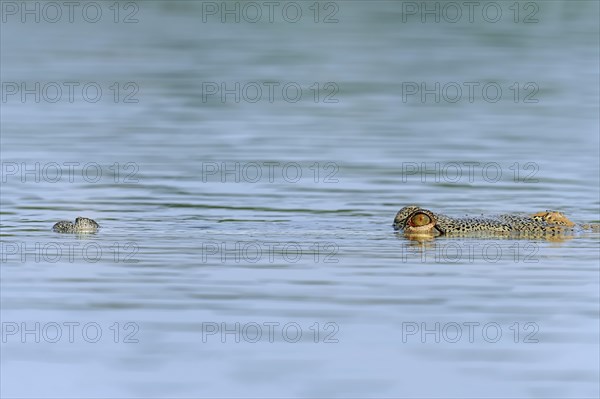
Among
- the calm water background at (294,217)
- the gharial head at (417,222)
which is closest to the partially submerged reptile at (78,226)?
the calm water background at (294,217)

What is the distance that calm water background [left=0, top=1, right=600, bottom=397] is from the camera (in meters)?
13.2

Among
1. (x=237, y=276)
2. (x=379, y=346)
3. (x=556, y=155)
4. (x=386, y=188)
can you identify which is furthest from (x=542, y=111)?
(x=379, y=346)

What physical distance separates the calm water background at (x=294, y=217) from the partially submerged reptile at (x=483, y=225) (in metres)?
0.28

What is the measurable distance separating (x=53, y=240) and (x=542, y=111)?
14241 mm

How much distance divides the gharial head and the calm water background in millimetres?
208

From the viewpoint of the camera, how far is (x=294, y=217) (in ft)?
65.2

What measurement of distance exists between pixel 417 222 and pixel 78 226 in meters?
3.54

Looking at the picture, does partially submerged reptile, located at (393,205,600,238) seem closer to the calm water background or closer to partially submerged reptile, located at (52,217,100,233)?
the calm water background

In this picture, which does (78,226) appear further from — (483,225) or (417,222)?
(483,225)

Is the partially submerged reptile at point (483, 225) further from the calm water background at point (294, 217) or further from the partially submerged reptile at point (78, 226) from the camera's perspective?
the partially submerged reptile at point (78, 226)

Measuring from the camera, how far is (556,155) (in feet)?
81.1

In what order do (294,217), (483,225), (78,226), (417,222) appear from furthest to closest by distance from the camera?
(294,217) → (483,225) → (417,222) → (78,226)

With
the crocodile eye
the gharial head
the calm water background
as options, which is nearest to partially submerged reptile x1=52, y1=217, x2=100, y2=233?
the calm water background

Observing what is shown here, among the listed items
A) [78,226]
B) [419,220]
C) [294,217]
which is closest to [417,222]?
[419,220]
